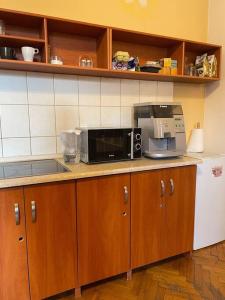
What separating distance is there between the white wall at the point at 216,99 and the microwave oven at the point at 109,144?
1.04m

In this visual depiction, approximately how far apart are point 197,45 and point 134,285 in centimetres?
209

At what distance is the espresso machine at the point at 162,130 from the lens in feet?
5.85

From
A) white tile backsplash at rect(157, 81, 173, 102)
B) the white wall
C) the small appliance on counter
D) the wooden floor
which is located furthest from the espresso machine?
the wooden floor

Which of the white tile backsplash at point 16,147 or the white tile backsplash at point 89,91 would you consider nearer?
the white tile backsplash at point 16,147

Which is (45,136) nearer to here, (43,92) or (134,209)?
(43,92)

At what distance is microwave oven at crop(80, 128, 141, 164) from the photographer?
1620 millimetres

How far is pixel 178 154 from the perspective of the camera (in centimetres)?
185

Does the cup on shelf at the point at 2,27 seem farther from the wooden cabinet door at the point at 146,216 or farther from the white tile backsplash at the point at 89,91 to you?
the wooden cabinet door at the point at 146,216

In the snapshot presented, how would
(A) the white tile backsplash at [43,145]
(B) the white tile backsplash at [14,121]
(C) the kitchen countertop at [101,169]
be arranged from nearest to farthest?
(C) the kitchen countertop at [101,169] < (B) the white tile backsplash at [14,121] < (A) the white tile backsplash at [43,145]

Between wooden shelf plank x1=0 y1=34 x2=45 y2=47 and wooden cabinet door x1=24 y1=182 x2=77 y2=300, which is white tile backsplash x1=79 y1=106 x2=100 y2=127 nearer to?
wooden shelf plank x1=0 y1=34 x2=45 y2=47

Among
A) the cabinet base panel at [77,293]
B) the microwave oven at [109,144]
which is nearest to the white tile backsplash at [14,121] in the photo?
the microwave oven at [109,144]

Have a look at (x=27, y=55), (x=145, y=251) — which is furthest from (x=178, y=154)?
(x=27, y=55)

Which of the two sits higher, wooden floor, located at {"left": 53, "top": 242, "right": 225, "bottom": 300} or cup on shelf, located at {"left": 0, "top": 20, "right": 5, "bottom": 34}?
cup on shelf, located at {"left": 0, "top": 20, "right": 5, "bottom": 34}

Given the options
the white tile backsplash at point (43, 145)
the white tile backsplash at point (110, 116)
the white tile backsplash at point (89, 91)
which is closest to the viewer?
the white tile backsplash at point (43, 145)
